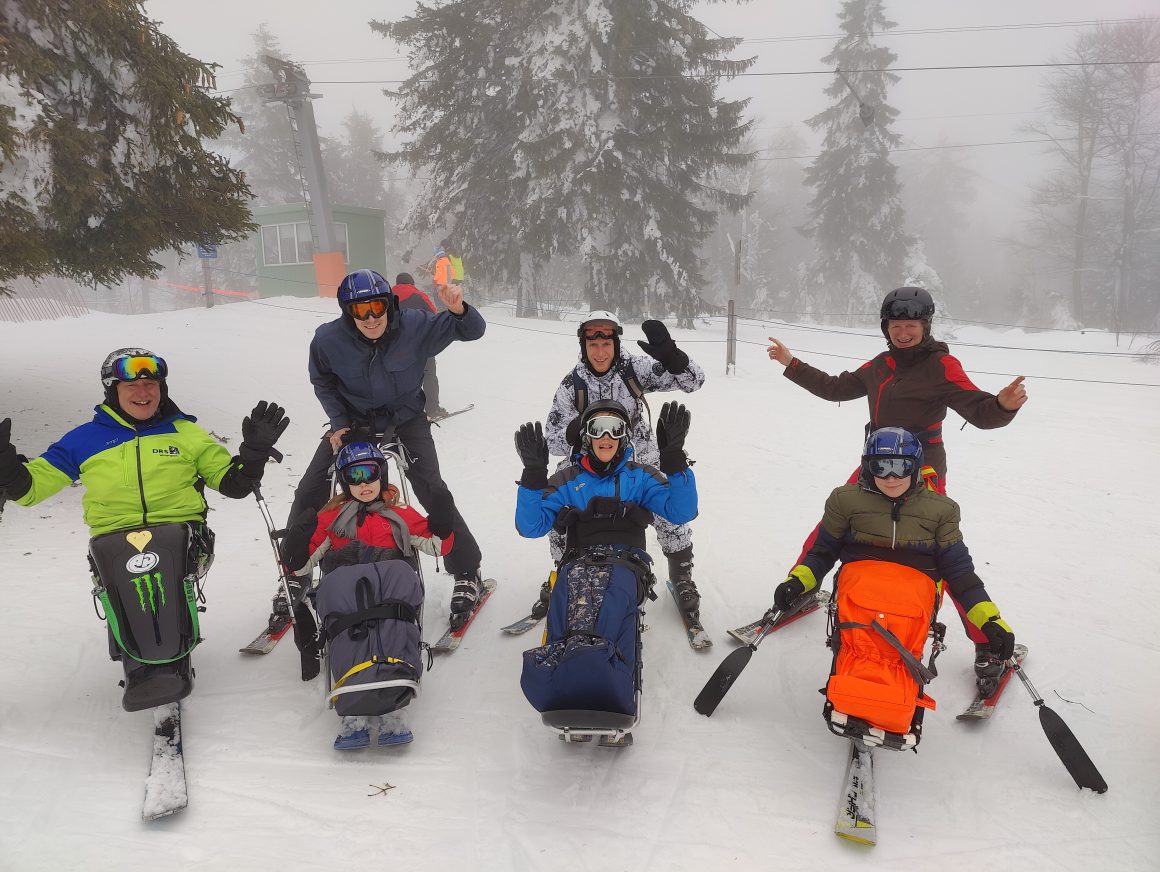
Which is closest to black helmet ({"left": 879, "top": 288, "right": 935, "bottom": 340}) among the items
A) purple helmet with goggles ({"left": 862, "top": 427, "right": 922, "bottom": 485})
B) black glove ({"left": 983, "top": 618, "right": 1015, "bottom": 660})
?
purple helmet with goggles ({"left": 862, "top": 427, "right": 922, "bottom": 485})

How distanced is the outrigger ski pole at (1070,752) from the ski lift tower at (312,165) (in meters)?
23.3

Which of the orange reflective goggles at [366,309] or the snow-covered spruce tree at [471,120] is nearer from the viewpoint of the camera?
the orange reflective goggles at [366,309]

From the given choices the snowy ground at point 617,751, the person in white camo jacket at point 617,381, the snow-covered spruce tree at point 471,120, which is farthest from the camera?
the snow-covered spruce tree at point 471,120

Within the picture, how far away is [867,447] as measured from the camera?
11.8 ft

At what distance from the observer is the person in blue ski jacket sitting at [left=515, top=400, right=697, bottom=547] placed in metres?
3.71

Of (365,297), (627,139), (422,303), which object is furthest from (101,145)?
(627,139)

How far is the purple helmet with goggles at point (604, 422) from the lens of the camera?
12.2 feet

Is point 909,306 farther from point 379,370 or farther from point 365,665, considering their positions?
point 365,665

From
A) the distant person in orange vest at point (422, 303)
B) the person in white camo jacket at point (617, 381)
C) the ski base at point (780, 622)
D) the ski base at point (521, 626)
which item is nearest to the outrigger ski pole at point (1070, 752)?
the ski base at point (780, 622)

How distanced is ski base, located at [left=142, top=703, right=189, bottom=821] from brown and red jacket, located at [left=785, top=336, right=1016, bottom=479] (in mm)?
4109

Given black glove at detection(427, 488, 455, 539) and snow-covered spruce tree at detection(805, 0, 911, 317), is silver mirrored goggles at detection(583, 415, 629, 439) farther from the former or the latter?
snow-covered spruce tree at detection(805, 0, 911, 317)

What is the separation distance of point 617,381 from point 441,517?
141cm

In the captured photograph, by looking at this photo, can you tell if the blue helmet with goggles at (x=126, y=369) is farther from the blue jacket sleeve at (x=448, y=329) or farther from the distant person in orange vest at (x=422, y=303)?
the distant person in orange vest at (x=422, y=303)

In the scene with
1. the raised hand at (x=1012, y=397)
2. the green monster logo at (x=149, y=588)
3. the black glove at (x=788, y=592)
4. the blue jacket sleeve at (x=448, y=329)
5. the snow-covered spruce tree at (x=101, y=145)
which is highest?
the snow-covered spruce tree at (x=101, y=145)
